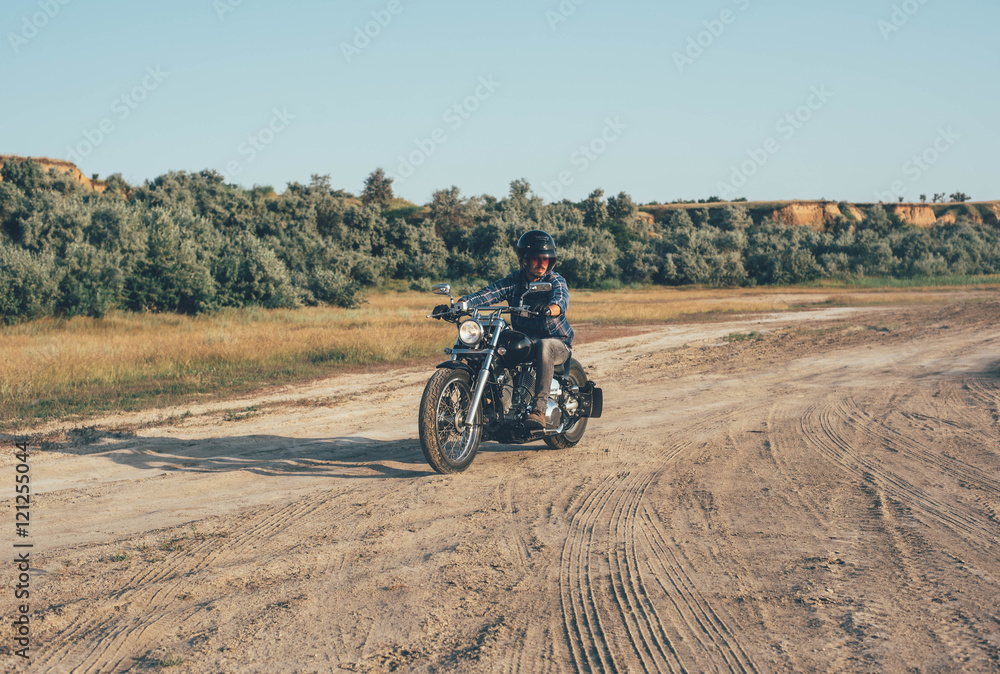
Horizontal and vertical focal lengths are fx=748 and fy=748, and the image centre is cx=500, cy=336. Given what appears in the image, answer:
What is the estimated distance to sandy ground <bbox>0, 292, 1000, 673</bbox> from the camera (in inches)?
139

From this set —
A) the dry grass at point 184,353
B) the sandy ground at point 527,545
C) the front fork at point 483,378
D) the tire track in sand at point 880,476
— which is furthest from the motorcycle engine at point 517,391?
the dry grass at point 184,353

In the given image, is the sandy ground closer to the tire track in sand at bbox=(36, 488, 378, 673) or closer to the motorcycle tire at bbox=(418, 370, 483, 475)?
the tire track in sand at bbox=(36, 488, 378, 673)

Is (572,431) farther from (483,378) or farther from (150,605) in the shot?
(150,605)

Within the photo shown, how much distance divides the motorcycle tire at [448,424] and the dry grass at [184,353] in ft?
19.2

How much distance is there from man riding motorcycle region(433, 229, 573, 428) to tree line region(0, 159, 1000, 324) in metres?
19.1

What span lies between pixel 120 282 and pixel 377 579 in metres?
22.7

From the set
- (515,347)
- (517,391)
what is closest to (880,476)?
(517,391)

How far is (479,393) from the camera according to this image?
6754 millimetres

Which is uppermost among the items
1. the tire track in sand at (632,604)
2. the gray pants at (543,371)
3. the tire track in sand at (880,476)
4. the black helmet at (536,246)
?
the black helmet at (536,246)

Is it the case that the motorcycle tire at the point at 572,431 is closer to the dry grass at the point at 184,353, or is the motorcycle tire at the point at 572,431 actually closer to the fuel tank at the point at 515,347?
the fuel tank at the point at 515,347

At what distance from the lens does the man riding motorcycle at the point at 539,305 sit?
7.07 meters

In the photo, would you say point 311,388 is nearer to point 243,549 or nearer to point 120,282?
point 243,549

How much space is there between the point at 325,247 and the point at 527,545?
36708 mm

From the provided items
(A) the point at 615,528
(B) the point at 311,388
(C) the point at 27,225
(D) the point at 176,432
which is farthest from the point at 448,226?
(A) the point at 615,528
